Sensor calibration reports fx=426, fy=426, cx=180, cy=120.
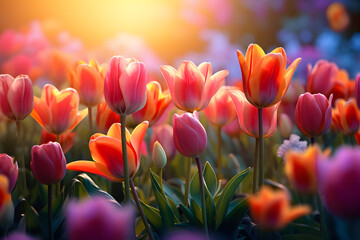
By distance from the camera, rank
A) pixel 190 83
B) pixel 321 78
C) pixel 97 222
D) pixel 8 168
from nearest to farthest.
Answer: pixel 97 222 < pixel 8 168 < pixel 190 83 < pixel 321 78

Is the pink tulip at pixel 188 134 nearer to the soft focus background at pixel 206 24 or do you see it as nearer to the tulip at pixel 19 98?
the tulip at pixel 19 98

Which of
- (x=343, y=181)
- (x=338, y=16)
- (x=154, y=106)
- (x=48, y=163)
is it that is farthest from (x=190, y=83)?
(x=338, y=16)

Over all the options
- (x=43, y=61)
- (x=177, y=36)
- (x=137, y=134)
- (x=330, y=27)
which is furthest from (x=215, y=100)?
(x=330, y=27)

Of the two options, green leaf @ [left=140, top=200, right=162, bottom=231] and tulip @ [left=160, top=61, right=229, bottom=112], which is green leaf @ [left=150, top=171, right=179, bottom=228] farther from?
tulip @ [left=160, top=61, right=229, bottom=112]

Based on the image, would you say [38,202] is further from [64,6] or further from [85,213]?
[64,6]

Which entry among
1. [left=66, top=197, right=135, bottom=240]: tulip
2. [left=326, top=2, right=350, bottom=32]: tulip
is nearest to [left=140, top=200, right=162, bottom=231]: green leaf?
[left=66, top=197, right=135, bottom=240]: tulip

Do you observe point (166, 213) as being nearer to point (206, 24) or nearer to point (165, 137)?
point (165, 137)
